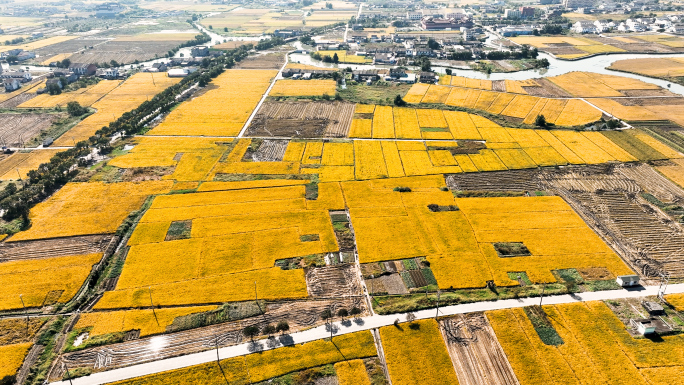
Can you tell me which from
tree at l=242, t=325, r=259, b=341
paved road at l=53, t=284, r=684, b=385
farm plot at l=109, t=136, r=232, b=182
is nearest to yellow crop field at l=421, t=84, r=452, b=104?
farm plot at l=109, t=136, r=232, b=182

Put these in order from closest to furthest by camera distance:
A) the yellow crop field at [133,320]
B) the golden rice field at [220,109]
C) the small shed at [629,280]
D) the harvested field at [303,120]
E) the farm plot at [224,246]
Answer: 1. the yellow crop field at [133,320]
2. the small shed at [629,280]
3. the farm plot at [224,246]
4. the harvested field at [303,120]
5. the golden rice field at [220,109]

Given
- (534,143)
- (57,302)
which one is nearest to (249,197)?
(57,302)

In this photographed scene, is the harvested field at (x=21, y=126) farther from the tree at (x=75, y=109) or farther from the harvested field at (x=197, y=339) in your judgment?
the harvested field at (x=197, y=339)

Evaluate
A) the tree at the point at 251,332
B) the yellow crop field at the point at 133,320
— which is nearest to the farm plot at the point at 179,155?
the yellow crop field at the point at 133,320

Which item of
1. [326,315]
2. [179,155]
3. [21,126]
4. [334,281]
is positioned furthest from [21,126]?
[326,315]

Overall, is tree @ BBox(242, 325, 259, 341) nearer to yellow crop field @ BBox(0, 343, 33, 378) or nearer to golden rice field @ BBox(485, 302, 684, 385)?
yellow crop field @ BBox(0, 343, 33, 378)
